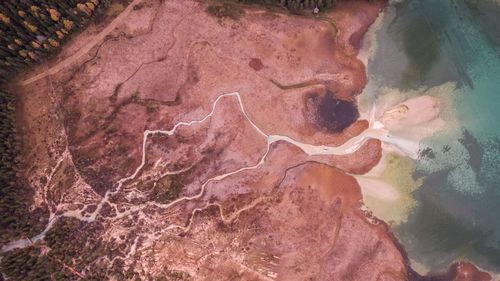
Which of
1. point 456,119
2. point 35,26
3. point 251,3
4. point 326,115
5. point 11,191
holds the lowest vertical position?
point 11,191

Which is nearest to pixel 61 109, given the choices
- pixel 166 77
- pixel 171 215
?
pixel 166 77

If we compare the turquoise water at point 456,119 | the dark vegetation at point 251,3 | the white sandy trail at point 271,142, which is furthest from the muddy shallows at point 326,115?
the dark vegetation at point 251,3

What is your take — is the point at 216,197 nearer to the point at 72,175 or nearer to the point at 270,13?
the point at 72,175

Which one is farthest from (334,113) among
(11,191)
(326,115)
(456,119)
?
(11,191)

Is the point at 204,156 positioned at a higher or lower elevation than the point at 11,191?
higher

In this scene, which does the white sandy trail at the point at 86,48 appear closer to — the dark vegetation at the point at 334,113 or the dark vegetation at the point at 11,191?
the dark vegetation at the point at 11,191

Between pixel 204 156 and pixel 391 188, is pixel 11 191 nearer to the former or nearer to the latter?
pixel 204 156

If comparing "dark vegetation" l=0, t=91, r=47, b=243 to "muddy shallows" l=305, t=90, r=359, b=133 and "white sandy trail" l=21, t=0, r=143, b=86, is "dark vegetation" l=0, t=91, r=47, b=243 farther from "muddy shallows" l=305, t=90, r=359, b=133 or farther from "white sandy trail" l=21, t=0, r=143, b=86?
"muddy shallows" l=305, t=90, r=359, b=133
